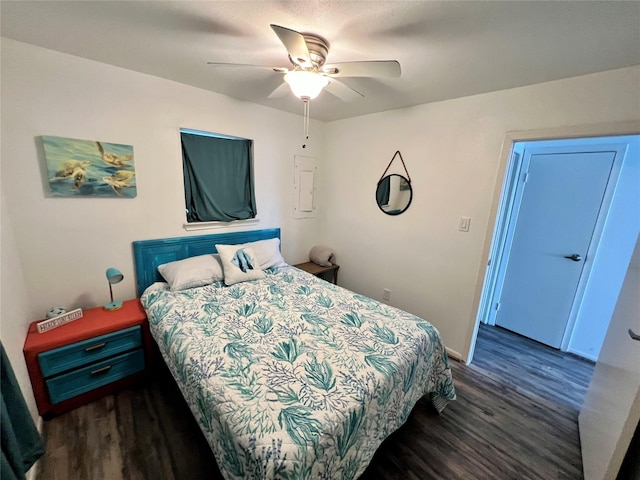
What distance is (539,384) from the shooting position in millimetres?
2207

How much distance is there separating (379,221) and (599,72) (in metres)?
1.90

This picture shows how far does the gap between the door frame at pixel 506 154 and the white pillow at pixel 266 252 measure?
1928mm

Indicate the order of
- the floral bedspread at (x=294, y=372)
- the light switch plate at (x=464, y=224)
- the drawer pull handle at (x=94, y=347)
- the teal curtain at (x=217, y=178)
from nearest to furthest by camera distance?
the floral bedspread at (x=294, y=372), the drawer pull handle at (x=94, y=347), the light switch plate at (x=464, y=224), the teal curtain at (x=217, y=178)

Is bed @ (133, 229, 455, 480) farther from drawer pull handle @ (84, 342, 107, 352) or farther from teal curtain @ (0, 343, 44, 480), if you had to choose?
teal curtain @ (0, 343, 44, 480)

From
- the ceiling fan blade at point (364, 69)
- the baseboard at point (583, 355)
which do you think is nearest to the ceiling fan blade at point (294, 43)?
the ceiling fan blade at point (364, 69)

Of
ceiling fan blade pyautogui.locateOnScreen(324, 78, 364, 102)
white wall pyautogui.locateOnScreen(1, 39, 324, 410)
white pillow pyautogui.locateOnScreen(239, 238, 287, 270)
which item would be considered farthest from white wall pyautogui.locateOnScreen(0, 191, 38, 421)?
ceiling fan blade pyautogui.locateOnScreen(324, 78, 364, 102)

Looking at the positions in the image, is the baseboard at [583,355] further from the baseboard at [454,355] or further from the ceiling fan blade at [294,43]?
the ceiling fan blade at [294,43]

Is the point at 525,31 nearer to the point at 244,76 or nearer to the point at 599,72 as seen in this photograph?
the point at 599,72

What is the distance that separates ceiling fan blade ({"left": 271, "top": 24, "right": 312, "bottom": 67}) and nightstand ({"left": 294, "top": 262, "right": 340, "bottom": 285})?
7.34 ft

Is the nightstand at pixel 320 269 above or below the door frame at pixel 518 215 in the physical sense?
below

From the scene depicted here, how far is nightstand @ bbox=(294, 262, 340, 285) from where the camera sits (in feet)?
10.5

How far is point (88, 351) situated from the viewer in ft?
5.68

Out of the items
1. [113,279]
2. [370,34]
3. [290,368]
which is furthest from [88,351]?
[370,34]

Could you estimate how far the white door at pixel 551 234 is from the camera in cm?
247
